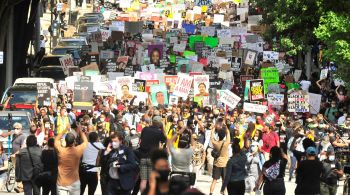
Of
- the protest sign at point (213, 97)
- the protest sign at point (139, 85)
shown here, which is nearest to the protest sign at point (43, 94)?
the protest sign at point (139, 85)

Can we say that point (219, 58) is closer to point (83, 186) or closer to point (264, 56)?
point (264, 56)

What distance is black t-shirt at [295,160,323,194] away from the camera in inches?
758

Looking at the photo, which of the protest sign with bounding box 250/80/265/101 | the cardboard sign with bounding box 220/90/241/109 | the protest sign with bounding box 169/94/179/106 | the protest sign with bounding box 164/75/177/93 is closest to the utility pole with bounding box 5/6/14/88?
the protest sign with bounding box 164/75/177/93

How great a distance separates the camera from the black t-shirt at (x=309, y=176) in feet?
63.2

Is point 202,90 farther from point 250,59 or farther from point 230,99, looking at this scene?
point 250,59

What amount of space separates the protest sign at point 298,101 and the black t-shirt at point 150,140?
15.6m

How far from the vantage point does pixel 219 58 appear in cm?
4966

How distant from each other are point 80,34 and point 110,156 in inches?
2369

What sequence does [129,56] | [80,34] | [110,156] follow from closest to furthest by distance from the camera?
[110,156]
[129,56]
[80,34]

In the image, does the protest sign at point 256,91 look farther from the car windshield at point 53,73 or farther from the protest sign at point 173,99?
the car windshield at point 53,73

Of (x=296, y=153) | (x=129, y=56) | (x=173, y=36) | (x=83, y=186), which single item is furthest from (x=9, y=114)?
(x=173, y=36)

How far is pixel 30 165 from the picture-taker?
70.4 feet

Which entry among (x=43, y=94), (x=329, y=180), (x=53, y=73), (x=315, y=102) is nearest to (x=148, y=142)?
(x=329, y=180)

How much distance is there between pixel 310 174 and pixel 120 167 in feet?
9.86
